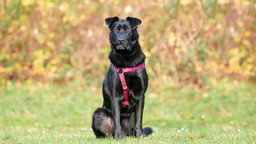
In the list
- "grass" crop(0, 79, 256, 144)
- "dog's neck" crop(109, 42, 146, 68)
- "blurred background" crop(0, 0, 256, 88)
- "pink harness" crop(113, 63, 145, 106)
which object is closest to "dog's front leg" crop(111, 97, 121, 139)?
"pink harness" crop(113, 63, 145, 106)

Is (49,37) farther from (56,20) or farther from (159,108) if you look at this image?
(159,108)

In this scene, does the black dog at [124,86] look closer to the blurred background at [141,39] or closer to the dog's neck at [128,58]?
the dog's neck at [128,58]

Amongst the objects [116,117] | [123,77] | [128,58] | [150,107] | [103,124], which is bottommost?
[150,107]

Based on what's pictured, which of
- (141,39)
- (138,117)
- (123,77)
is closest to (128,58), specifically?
(123,77)

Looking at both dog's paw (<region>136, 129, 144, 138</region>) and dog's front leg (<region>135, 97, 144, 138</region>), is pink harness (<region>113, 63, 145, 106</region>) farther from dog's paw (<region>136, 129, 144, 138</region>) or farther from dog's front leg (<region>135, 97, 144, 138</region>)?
dog's paw (<region>136, 129, 144, 138</region>)

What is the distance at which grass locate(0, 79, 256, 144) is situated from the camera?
1058cm

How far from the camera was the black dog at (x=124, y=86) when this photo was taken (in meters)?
6.50

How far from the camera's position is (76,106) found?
1193 centimetres

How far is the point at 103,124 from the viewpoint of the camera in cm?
670

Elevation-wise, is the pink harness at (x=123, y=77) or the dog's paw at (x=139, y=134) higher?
the pink harness at (x=123, y=77)

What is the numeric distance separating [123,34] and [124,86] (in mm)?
624

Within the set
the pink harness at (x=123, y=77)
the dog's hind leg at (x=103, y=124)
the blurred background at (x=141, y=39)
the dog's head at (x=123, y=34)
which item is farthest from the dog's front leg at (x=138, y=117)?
the blurred background at (x=141, y=39)

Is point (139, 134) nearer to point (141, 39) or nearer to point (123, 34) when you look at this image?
point (123, 34)

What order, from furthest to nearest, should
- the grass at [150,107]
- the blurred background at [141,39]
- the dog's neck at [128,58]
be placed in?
1. the blurred background at [141,39]
2. the grass at [150,107]
3. the dog's neck at [128,58]
